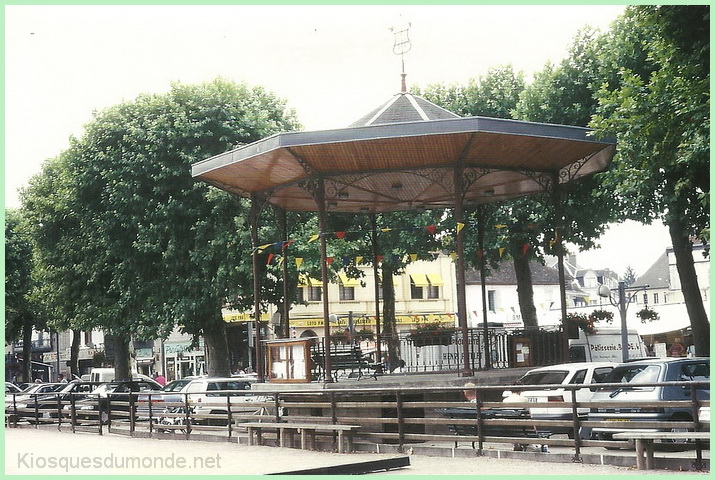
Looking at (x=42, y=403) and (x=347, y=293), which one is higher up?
(x=347, y=293)

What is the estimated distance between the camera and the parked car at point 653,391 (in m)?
14.7

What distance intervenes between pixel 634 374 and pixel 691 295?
1038 centimetres

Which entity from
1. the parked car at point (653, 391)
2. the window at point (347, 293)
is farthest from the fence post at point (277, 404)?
the window at point (347, 293)

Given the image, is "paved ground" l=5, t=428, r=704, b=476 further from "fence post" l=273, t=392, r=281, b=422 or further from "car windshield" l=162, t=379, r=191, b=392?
"car windshield" l=162, t=379, r=191, b=392

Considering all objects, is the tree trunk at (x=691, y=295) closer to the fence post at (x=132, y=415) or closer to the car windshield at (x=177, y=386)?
the fence post at (x=132, y=415)

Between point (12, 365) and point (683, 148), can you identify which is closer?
point (683, 148)

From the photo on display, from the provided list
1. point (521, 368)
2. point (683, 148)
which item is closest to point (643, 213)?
point (521, 368)

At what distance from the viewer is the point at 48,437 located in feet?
78.1

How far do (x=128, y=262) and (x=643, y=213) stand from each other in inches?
683

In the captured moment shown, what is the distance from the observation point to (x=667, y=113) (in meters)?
17.7

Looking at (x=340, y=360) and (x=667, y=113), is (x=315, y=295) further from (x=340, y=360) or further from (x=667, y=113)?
(x=667, y=113)

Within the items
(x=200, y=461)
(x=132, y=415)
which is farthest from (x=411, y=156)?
(x=132, y=415)

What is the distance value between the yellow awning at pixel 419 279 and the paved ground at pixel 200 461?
144 ft

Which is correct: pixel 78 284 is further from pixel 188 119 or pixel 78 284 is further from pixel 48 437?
pixel 48 437
